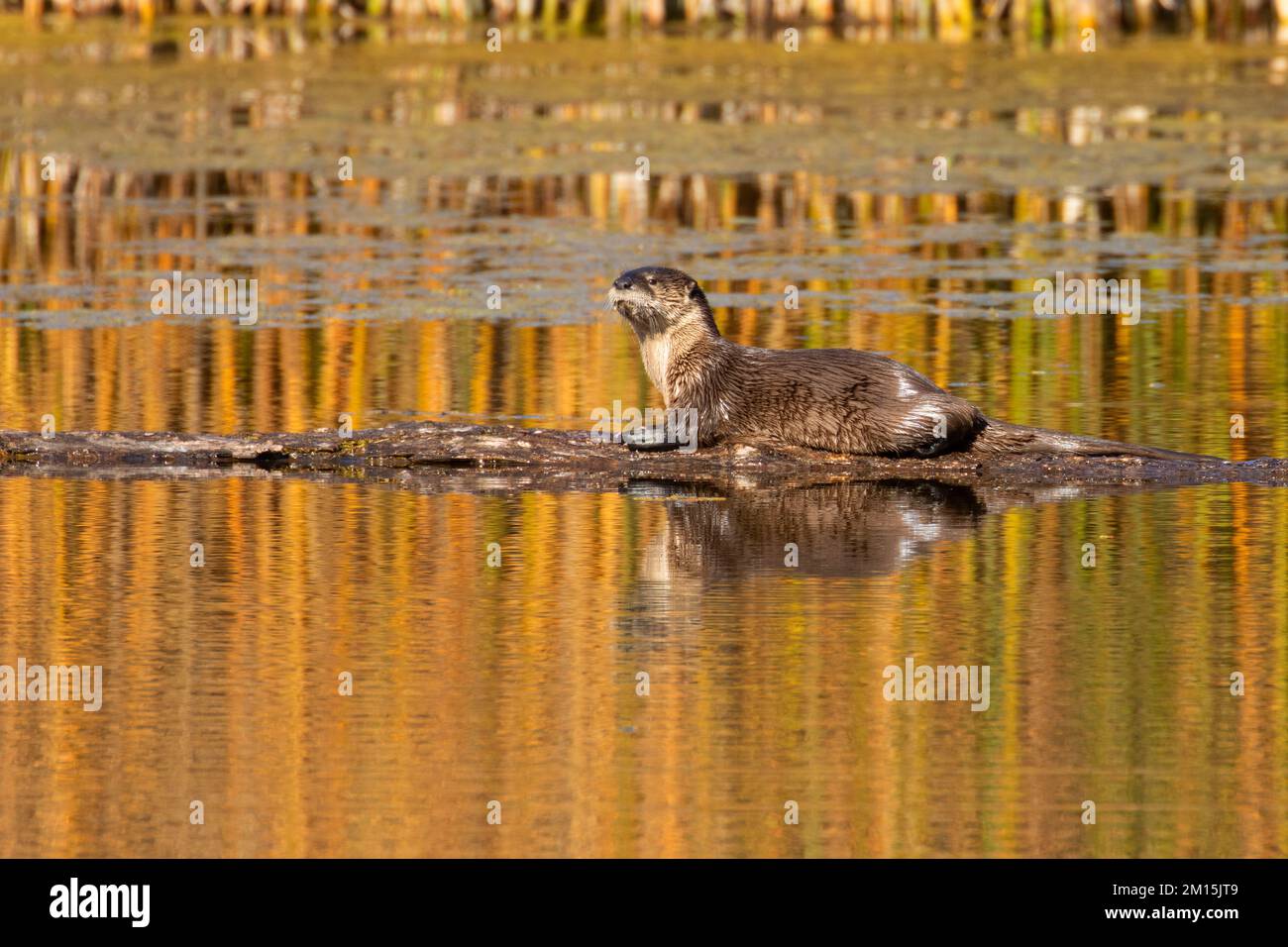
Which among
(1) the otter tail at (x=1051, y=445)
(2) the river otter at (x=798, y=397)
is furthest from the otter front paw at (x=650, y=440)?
(1) the otter tail at (x=1051, y=445)

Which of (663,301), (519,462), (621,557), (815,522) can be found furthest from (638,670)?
(663,301)

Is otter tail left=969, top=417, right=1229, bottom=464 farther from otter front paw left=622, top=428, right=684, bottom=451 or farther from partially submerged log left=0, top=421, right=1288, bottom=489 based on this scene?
otter front paw left=622, top=428, right=684, bottom=451

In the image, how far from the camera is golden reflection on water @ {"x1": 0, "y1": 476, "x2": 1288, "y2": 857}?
736 cm

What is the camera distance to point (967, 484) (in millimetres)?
12250

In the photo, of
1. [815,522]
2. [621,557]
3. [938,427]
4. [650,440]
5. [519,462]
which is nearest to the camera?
[621,557]

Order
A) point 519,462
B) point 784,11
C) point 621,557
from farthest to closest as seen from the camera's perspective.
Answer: point 784,11
point 519,462
point 621,557

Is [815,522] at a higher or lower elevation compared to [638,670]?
higher

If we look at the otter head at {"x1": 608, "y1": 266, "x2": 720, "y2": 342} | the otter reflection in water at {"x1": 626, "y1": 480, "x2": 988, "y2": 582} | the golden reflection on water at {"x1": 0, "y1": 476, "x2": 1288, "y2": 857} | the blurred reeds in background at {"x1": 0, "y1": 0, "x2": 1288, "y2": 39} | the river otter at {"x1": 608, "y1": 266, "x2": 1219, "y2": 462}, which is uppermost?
the blurred reeds in background at {"x1": 0, "y1": 0, "x2": 1288, "y2": 39}

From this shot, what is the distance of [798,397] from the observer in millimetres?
12711

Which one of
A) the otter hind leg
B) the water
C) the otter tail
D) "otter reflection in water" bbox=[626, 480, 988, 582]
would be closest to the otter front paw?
"otter reflection in water" bbox=[626, 480, 988, 582]

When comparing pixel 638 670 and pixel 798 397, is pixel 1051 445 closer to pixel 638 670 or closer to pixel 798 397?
pixel 798 397

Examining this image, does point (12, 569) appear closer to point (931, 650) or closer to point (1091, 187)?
point (931, 650)

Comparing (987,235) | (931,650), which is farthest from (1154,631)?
(987,235)

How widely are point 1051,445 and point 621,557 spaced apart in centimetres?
268
